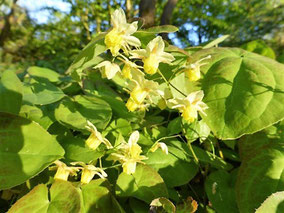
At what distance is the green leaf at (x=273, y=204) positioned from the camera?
0.43m

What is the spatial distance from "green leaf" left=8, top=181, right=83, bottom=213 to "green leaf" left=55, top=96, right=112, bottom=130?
141 millimetres

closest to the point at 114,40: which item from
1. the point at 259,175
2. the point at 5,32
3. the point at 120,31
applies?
the point at 120,31

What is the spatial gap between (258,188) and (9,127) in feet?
1.63

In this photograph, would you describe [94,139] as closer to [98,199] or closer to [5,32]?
[98,199]

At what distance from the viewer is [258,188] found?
1.70ft

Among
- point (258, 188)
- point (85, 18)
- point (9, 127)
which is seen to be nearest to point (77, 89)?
point (9, 127)

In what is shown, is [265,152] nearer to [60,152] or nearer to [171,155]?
[171,155]

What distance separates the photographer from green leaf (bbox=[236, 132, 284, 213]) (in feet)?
1.66

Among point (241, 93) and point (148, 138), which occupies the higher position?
point (241, 93)

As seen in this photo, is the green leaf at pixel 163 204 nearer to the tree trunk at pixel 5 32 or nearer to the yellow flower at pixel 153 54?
the yellow flower at pixel 153 54

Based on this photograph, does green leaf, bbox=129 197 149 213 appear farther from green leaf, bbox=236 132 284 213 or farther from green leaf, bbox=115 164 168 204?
green leaf, bbox=236 132 284 213

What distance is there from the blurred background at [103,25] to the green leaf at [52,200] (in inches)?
138

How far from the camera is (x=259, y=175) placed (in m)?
0.54

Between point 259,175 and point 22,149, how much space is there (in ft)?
Answer: 1.53
